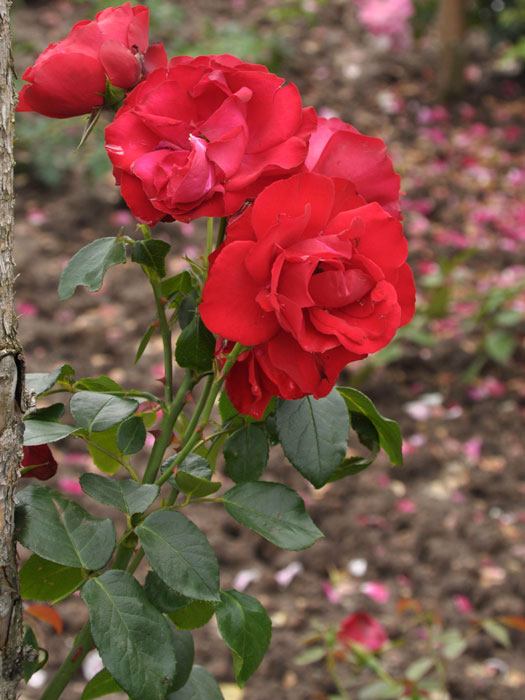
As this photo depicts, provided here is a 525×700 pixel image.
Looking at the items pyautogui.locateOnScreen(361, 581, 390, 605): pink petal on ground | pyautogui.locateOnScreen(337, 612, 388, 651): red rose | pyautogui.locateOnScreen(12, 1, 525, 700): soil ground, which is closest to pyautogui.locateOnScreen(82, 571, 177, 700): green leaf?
pyautogui.locateOnScreen(12, 1, 525, 700): soil ground

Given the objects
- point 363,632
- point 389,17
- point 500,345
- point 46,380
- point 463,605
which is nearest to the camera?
point 46,380

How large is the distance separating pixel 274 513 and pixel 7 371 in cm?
25

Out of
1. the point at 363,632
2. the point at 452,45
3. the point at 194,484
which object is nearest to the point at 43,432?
the point at 194,484

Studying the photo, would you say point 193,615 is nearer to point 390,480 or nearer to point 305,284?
point 305,284

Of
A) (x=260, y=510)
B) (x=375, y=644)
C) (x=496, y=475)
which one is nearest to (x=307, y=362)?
(x=260, y=510)

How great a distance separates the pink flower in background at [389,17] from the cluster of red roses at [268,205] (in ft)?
12.0

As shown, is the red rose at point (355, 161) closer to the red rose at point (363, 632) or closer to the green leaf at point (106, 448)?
the green leaf at point (106, 448)

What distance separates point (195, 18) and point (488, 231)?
6.07 feet

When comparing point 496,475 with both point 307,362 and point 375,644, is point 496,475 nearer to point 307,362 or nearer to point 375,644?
point 375,644

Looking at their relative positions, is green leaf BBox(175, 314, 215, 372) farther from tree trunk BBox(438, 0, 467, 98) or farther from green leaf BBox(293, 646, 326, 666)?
tree trunk BBox(438, 0, 467, 98)

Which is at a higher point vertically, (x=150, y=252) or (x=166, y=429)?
(x=150, y=252)

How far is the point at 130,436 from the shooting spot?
0.90m

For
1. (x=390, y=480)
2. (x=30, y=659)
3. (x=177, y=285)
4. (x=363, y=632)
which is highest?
(x=177, y=285)

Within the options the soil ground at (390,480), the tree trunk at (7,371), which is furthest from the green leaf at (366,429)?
the soil ground at (390,480)
